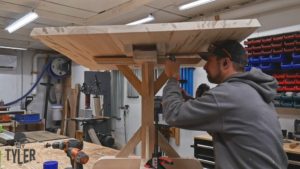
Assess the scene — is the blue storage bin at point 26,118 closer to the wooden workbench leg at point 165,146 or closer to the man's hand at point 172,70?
the wooden workbench leg at point 165,146

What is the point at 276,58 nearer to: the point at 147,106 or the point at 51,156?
the point at 147,106

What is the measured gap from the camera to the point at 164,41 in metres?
1.06

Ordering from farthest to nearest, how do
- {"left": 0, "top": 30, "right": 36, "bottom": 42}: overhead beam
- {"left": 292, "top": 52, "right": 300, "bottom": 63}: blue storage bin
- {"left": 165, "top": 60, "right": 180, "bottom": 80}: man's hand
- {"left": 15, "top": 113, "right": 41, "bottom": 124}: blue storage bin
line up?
1. {"left": 0, "top": 30, "right": 36, "bottom": 42}: overhead beam
2. {"left": 15, "top": 113, "right": 41, "bottom": 124}: blue storage bin
3. {"left": 292, "top": 52, "right": 300, "bottom": 63}: blue storage bin
4. {"left": 165, "top": 60, "right": 180, "bottom": 80}: man's hand

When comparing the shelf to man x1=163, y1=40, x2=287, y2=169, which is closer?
man x1=163, y1=40, x2=287, y2=169

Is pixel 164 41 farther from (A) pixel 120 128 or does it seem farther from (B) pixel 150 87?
(A) pixel 120 128

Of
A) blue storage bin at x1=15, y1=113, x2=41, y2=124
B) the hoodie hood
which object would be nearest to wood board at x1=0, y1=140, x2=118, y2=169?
the hoodie hood

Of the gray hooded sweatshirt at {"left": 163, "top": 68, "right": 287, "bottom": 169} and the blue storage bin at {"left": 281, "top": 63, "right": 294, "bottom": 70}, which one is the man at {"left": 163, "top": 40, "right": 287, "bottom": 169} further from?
the blue storage bin at {"left": 281, "top": 63, "right": 294, "bottom": 70}

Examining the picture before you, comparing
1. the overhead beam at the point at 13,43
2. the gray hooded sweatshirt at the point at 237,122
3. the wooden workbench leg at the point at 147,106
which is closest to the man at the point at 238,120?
the gray hooded sweatshirt at the point at 237,122

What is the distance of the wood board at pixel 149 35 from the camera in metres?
0.88

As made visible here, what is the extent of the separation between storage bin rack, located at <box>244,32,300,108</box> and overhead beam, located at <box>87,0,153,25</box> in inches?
59.3

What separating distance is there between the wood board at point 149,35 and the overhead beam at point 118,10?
2110 mm

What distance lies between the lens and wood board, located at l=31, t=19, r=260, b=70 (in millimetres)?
882

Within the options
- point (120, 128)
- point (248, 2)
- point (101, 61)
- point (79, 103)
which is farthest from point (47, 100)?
point (101, 61)

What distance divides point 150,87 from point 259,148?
0.58 meters
